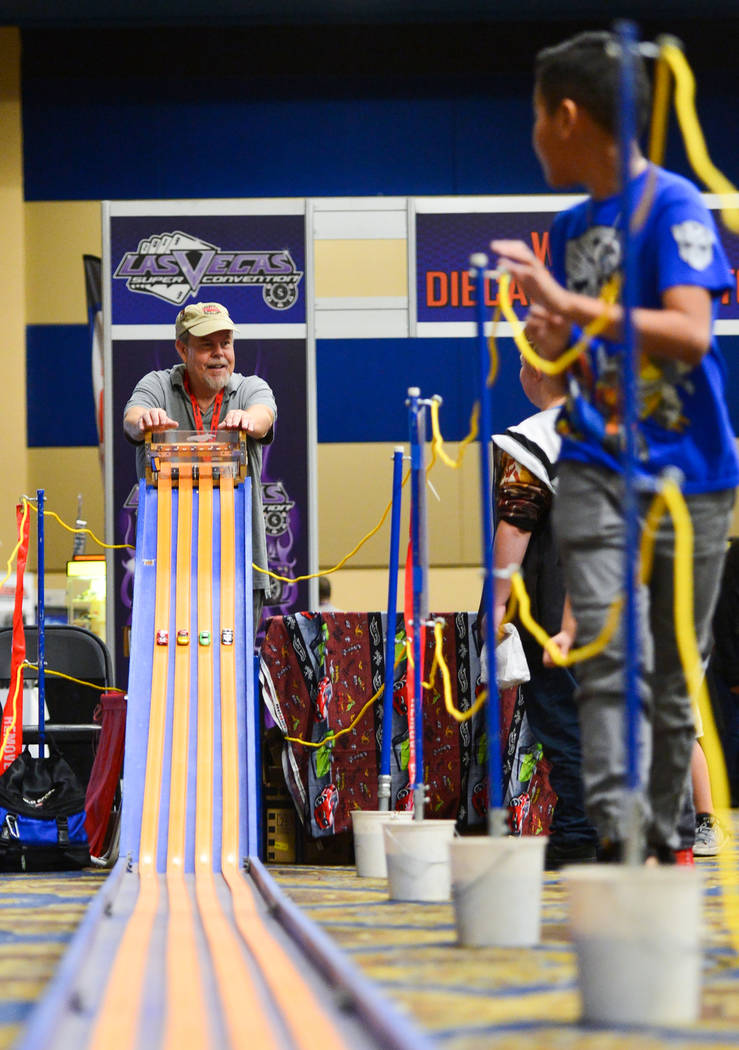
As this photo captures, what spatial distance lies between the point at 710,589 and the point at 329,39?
7.96 m

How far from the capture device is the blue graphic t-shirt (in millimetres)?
2023

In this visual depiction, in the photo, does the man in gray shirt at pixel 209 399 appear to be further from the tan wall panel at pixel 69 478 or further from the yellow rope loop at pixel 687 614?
the tan wall panel at pixel 69 478

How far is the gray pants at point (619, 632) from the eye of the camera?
2021mm

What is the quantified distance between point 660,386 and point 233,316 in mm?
4300

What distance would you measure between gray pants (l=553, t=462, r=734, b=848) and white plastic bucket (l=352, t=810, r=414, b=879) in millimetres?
1421

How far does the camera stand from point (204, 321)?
13.6 ft

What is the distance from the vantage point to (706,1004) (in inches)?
62.9

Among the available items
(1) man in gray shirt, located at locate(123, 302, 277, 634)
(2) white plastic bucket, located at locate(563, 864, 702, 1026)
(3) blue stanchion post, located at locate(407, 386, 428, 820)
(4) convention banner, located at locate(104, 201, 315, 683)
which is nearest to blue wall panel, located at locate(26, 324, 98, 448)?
(4) convention banner, located at locate(104, 201, 315, 683)

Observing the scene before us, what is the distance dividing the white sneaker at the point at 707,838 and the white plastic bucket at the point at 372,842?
30.0 inches

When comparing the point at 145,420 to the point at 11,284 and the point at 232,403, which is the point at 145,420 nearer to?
the point at 232,403

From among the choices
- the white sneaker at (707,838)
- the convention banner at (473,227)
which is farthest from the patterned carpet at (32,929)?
the convention banner at (473,227)

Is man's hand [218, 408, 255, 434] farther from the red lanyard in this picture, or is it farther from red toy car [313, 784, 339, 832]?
red toy car [313, 784, 339, 832]

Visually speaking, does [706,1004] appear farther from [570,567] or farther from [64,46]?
[64,46]

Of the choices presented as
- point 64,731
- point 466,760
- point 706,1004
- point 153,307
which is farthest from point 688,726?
point 153,307
